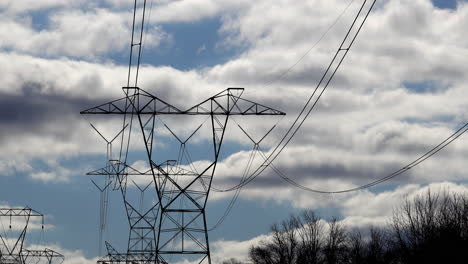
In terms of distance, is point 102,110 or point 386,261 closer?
point 102,110

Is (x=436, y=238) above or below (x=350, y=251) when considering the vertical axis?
below

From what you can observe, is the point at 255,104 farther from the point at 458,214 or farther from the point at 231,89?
the point at 458,214

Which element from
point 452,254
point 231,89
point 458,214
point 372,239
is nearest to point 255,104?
point 231,89

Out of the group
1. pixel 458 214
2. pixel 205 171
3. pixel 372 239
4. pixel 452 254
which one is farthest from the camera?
pixel 372 239

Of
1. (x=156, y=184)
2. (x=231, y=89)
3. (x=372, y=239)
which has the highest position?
(x=372, y=239)

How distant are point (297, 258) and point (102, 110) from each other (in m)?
84.2

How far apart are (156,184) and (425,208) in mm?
37393

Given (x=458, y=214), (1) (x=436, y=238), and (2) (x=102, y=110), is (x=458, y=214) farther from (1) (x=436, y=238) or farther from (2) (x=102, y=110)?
(2) (x=102, y=110)

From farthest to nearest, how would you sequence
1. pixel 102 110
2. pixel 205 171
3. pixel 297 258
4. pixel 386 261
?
pixel 297 258, pixel 386 261, pixel 205 171, pixel 102 110

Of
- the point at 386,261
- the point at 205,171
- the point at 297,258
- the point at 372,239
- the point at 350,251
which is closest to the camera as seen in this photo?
the point at 205,171

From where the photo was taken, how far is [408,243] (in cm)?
7344

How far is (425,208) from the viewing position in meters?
72.6

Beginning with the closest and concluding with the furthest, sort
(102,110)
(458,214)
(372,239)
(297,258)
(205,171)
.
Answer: (102,110), (205,171), (458,214), (372,239), (297,258)

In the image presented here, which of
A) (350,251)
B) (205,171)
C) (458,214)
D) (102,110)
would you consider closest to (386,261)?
(350,251)
